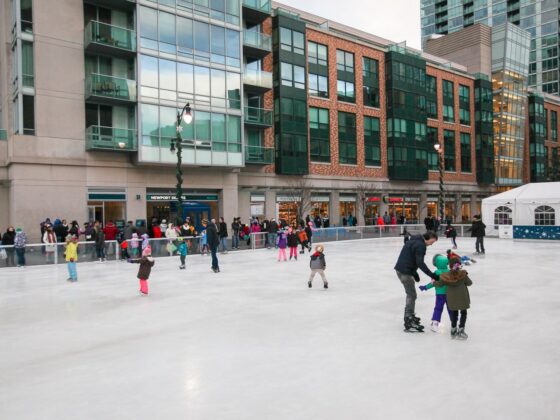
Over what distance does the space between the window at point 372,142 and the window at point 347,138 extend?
1.61m

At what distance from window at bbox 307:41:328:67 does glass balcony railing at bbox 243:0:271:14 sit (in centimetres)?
523

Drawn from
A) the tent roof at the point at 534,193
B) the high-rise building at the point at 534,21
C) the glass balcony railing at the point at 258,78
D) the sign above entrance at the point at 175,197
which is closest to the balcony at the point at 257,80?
the glass balcony railing at the point at 258,78

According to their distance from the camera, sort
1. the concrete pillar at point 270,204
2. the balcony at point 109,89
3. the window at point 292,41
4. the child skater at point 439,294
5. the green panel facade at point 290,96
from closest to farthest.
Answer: the child skater at point 439,294, the balcony at point 109,89, the concrete pillar at point 270,204, the green panel facade at point 290,96, the window at point 292,41

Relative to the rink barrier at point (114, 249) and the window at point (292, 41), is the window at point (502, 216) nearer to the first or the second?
the rink barrier at point (114, 249)

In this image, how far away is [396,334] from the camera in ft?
22.0

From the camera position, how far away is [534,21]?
87250 mm

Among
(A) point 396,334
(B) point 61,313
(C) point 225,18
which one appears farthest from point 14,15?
(A) point 396,334

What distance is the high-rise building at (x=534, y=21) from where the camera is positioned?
84.6 meters

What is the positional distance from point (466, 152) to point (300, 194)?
1028 inches

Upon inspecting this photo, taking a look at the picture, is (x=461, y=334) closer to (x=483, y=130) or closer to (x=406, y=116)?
(x=406, y=116)

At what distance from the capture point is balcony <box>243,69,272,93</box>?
30531 mm

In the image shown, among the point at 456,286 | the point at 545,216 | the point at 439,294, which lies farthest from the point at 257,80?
the point at 456,286

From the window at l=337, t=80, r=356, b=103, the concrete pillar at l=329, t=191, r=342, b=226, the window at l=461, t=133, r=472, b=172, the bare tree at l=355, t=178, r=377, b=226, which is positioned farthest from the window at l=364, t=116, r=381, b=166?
the window at l=461, t=133, r=472, b=172

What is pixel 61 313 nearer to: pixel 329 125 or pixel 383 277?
pixel 383 277
